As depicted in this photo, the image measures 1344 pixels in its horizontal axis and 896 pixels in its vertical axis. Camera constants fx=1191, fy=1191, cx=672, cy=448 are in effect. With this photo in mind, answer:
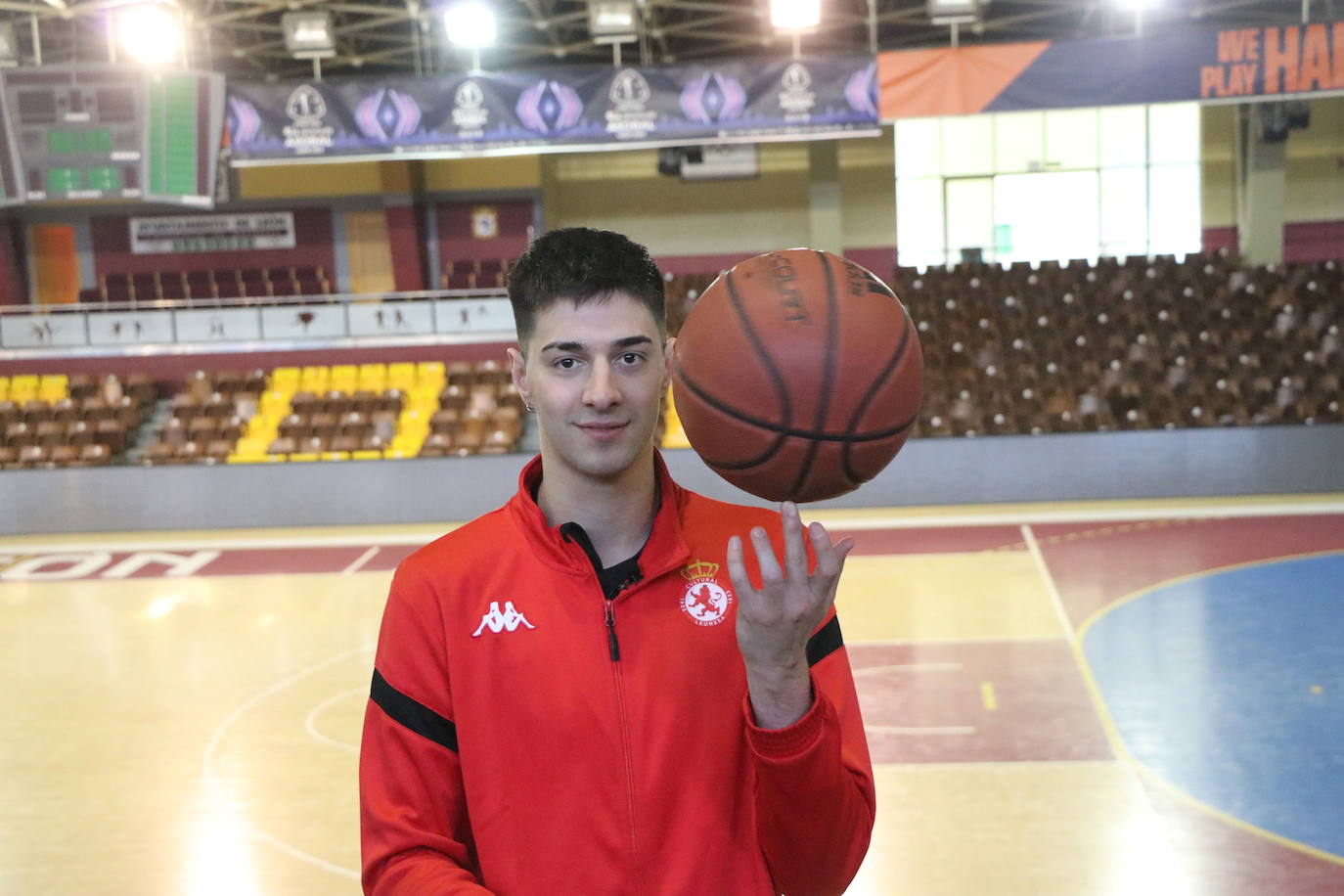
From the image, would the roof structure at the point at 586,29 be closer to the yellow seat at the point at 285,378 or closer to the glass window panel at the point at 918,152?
the glass window panel at the point at 918,152

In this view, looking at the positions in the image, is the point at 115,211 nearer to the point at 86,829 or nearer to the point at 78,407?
the point at 78,407

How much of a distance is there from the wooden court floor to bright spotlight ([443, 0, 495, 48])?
5.13m

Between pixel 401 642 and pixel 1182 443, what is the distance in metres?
10.9

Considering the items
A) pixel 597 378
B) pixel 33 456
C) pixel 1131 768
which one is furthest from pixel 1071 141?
pixel 597 378

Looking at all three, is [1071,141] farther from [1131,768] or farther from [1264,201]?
[1131,768]

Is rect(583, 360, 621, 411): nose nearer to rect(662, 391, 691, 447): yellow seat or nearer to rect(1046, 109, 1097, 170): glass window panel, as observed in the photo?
rect(662, 391, 691, 447): yellow seat

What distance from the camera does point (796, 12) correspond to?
11.6m

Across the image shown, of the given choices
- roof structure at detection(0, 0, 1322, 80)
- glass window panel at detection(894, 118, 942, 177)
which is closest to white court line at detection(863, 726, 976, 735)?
roof structure at detection(0, 0, 1322, 80)

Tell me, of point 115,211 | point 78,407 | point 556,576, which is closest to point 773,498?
point 556,576

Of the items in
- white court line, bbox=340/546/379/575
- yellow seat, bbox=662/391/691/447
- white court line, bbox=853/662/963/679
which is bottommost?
white court line, bbox=340/546/379/575

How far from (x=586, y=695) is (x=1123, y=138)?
1891 cm

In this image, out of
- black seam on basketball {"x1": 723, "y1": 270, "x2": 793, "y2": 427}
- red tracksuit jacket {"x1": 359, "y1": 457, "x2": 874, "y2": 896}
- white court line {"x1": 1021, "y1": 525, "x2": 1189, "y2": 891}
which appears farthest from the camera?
white court line {"x1": 1021, "y1": 525, "x2": 1189, "y2": 891}

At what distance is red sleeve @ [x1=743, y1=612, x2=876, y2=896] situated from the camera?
58.2 inches

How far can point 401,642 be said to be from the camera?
1.64 meters
